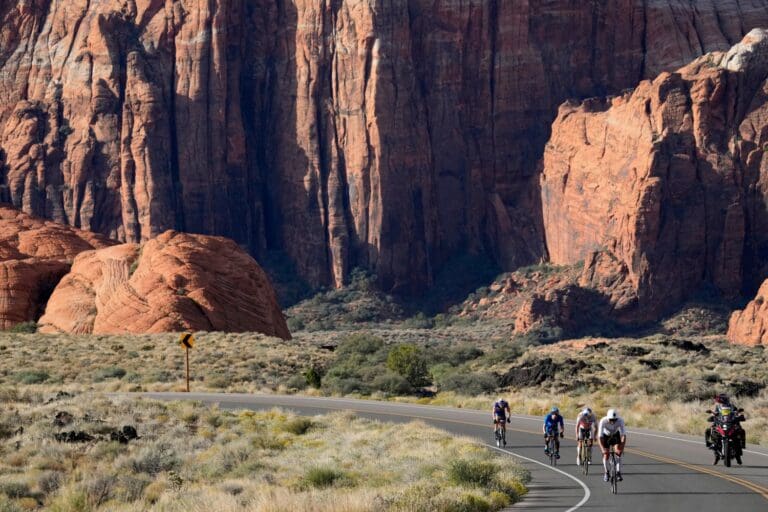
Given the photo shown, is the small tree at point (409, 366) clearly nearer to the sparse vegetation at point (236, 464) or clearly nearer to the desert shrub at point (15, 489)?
the sparse vegetation at point (236, 464)

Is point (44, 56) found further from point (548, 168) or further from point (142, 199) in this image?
point (548, 168)

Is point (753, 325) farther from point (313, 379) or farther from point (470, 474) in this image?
point (470, 474)

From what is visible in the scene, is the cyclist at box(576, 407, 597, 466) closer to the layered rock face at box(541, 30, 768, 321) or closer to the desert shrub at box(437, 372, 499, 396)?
the desert shrub at box(437, 372, 499, 396)

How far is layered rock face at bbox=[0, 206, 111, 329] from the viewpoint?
86.9 m

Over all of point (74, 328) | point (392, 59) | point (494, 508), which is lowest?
point (494, 508)

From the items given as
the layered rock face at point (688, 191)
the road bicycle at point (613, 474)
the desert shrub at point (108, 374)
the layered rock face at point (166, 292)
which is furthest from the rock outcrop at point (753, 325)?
the road bicycle at point (613, 474)

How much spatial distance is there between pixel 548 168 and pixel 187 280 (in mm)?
56730

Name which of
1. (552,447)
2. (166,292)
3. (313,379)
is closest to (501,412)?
(552,447)

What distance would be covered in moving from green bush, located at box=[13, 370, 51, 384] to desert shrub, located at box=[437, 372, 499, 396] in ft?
54.9

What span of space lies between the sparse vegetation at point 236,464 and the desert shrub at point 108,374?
1727 centimetres

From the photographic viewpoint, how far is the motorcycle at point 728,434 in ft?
103

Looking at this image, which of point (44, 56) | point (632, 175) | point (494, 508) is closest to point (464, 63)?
point (632, 175)

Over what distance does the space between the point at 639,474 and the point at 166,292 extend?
51756 millimetres

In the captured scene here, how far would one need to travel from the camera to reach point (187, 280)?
80.6 metres
